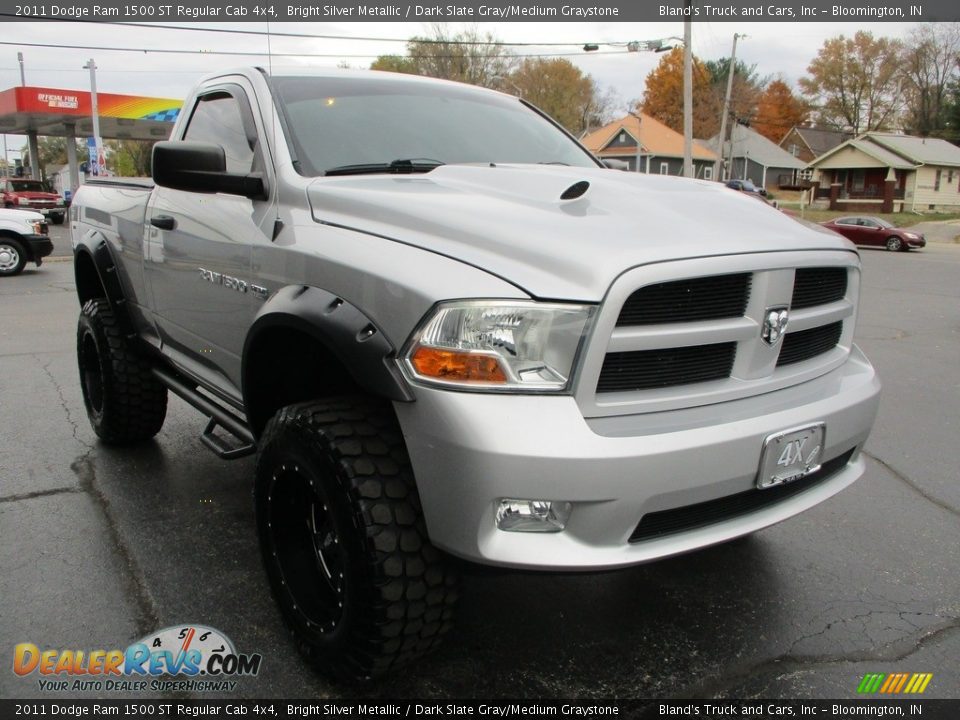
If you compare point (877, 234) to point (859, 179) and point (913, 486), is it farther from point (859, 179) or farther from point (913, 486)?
point (859, 179)

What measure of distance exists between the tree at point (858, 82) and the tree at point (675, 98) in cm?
1112

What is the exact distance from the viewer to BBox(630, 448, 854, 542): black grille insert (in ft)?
6.79

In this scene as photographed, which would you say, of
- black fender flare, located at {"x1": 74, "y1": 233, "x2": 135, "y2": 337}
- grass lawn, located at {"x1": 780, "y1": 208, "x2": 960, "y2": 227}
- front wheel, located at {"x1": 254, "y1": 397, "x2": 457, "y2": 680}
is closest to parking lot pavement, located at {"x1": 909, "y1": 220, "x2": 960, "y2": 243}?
grass lawn, located at {"x1": 780, "y1": 208, "x2": 960, "y2": 227}

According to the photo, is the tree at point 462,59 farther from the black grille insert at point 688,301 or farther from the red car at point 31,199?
the black grille insert at point 688,301

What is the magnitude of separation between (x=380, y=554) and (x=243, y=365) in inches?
39.1

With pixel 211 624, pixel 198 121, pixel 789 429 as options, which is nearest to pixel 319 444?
pixel 211 624

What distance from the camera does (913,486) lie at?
13.7 feet

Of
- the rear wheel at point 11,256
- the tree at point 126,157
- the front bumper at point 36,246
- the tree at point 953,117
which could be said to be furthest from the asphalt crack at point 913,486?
the tree at point 953,117

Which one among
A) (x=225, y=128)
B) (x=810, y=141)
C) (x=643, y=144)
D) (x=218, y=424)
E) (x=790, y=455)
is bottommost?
(x=218, y=424)

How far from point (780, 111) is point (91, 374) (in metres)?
91.1

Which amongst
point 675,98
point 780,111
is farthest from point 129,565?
point 780,111

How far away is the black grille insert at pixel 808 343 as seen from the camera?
2.47 meters

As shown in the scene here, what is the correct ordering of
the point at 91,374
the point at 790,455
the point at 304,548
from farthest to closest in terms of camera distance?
the point at 91,374 < the point at 304,548 < the point at 790,455

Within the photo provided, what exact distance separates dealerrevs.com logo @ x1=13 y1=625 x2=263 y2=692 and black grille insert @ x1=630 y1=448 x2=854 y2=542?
1346mm
